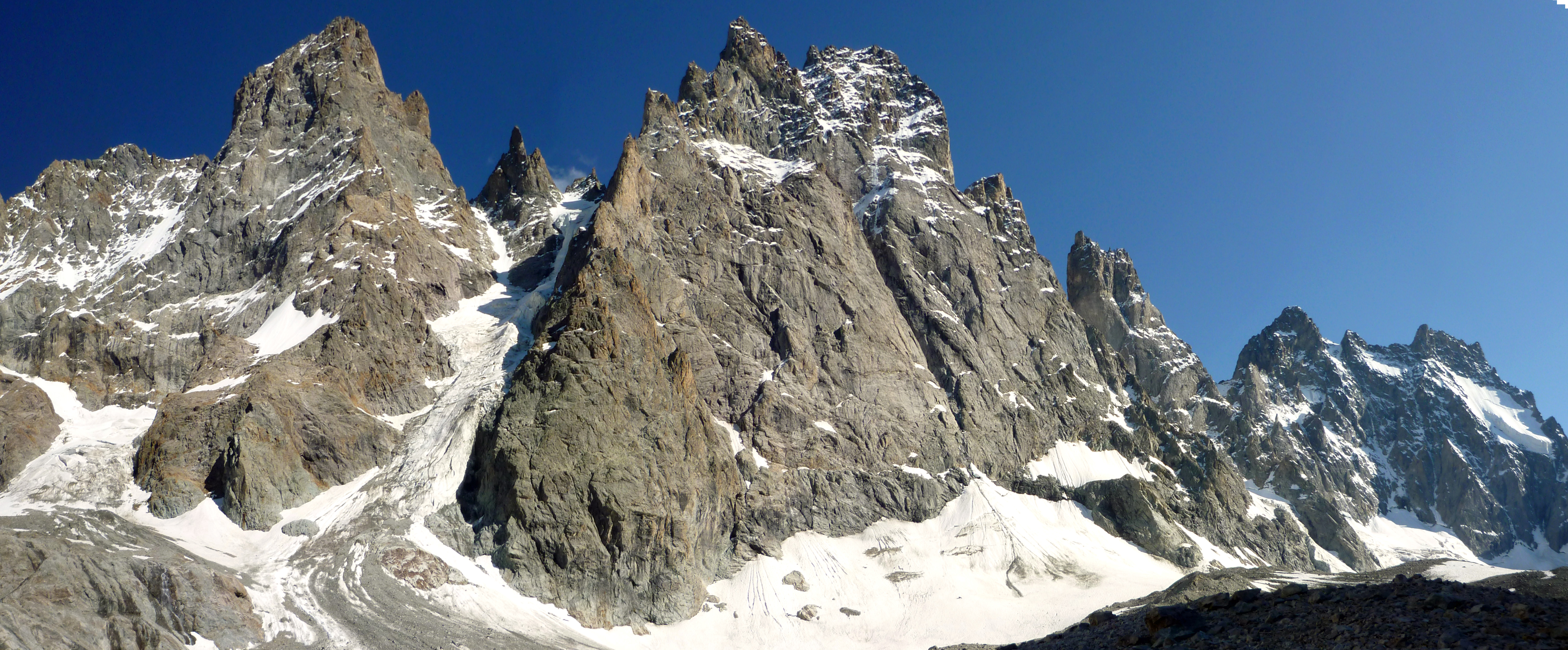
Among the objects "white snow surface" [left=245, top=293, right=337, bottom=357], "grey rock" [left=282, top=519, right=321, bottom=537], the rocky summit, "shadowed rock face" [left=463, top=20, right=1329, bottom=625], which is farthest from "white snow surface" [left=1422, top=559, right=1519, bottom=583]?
"white snow surface" [left=245, top=293, right=337, bottom=357]

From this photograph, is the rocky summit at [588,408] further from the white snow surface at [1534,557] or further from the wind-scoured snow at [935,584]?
the white snow surface at [1534,557]

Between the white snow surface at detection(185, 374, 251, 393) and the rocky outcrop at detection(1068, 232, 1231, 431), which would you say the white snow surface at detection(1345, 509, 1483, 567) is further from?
the white snow surface at detection(185, 374, 251, 393)

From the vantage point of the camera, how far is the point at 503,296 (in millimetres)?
113625

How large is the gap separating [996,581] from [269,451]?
67332 millimetres

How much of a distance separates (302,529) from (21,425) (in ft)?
101

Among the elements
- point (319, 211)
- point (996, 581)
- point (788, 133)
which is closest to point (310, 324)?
point (319, 211)

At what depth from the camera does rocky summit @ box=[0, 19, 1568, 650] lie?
64.2 metres

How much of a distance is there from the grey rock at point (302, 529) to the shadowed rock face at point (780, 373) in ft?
37.7

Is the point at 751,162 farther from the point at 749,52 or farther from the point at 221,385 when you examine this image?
the point at 221,385

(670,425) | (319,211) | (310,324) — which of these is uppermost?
(319,211)

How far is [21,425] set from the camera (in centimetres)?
7500

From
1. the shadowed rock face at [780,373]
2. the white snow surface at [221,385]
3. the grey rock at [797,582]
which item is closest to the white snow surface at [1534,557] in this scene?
the shadowed rock face at [780,373]

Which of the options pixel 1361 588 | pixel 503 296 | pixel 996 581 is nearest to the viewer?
pixel 1361 588

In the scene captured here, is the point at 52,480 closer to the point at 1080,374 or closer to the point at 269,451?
the point at 269,451
